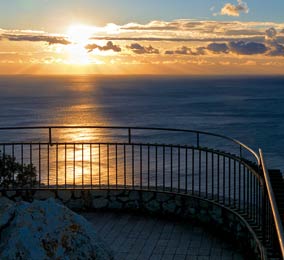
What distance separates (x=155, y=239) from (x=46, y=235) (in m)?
3.05

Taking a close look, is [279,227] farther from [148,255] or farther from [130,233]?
[130,233]

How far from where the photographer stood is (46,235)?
5938 mm

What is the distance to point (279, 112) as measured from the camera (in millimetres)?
113750

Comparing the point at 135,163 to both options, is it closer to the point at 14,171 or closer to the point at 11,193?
the point at 14,171

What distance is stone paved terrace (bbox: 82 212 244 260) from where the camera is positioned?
7902 mm

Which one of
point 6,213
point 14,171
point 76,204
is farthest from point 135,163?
point 6,213

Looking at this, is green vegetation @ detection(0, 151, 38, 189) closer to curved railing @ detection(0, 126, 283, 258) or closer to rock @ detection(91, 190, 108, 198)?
curved railing @ detection(0, 126, 283, 258)

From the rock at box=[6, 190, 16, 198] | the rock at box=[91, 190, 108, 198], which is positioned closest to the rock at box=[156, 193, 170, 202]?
the rock at box=[91, 190, 108, 198]

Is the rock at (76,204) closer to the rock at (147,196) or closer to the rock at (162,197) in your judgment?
the rock at (147,196)

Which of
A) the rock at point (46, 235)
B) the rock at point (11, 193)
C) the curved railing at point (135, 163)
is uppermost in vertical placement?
the rock at point (46, 235)

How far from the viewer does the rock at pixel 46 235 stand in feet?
19.0

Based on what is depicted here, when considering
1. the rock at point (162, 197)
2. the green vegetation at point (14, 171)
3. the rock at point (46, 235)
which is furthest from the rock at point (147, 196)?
the green vegetation at point (14, 171)

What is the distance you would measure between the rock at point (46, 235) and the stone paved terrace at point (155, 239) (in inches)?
65.0

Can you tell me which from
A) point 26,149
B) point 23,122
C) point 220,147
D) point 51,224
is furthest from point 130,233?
point 23,122
